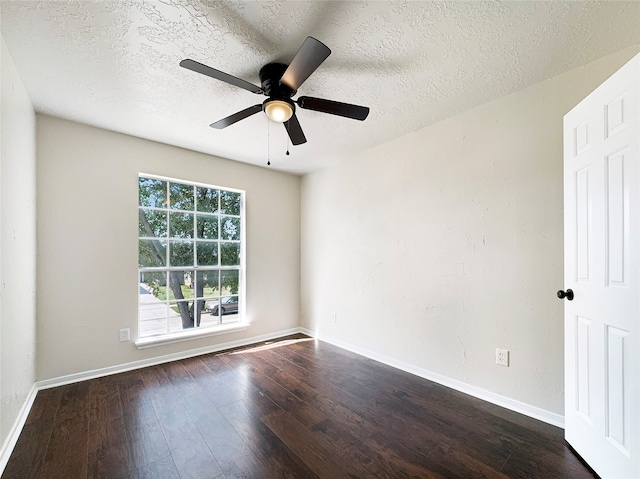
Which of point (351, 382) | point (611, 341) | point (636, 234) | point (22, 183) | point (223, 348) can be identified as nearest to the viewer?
point (636, 234)

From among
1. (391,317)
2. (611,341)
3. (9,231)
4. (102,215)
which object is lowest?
(391,317)

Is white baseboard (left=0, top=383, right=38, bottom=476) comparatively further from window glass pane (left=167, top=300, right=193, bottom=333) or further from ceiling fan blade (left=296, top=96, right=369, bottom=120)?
ceiling fan blade (left=296, top=96, right=369, bottom=120)

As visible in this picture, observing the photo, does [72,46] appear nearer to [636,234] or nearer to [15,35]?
[15,35]

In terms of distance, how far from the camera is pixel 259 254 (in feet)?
13.1

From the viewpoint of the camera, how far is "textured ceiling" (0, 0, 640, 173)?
146cm

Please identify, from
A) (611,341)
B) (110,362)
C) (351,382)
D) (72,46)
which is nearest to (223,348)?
(110,362)

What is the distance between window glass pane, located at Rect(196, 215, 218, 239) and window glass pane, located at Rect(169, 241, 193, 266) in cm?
19

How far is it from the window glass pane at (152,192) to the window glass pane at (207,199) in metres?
0.39

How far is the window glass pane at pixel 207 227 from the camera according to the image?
3.54m

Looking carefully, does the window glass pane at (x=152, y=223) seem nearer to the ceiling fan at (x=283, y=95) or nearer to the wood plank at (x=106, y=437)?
the wood plank at (x=106, y=437)

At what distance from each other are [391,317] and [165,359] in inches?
101

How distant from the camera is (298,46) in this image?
172 centimetres

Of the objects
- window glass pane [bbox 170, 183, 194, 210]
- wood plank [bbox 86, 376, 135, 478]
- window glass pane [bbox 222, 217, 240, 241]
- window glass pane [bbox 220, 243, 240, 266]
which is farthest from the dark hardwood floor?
window glass pane [bbox 170, 183, 194, 210]

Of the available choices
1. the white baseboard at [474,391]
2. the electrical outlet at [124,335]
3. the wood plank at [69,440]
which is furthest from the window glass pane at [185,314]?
the white baseboard at [474,391]
